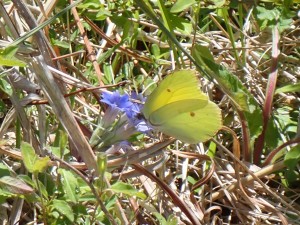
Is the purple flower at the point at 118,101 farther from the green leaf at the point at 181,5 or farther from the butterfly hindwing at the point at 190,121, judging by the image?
the green leaf at the point at 181,5

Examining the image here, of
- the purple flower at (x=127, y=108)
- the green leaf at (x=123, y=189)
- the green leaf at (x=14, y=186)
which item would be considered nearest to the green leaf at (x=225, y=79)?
the purple flower at (x=127, y=108)

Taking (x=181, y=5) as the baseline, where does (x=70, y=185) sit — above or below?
below

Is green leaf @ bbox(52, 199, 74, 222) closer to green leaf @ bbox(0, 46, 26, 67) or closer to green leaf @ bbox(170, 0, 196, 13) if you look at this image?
green leaf @ bbox(0, 46, 26, 67)

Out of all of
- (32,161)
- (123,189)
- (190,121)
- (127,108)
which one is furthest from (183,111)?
(32,161)

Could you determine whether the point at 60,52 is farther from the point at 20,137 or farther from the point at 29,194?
the point at 29,194

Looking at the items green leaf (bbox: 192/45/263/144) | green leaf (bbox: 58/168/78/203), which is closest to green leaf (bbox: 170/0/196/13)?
green leaf (bbox: 192/45/263/144)

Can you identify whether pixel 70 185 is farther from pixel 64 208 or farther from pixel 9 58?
pixel 9 58
